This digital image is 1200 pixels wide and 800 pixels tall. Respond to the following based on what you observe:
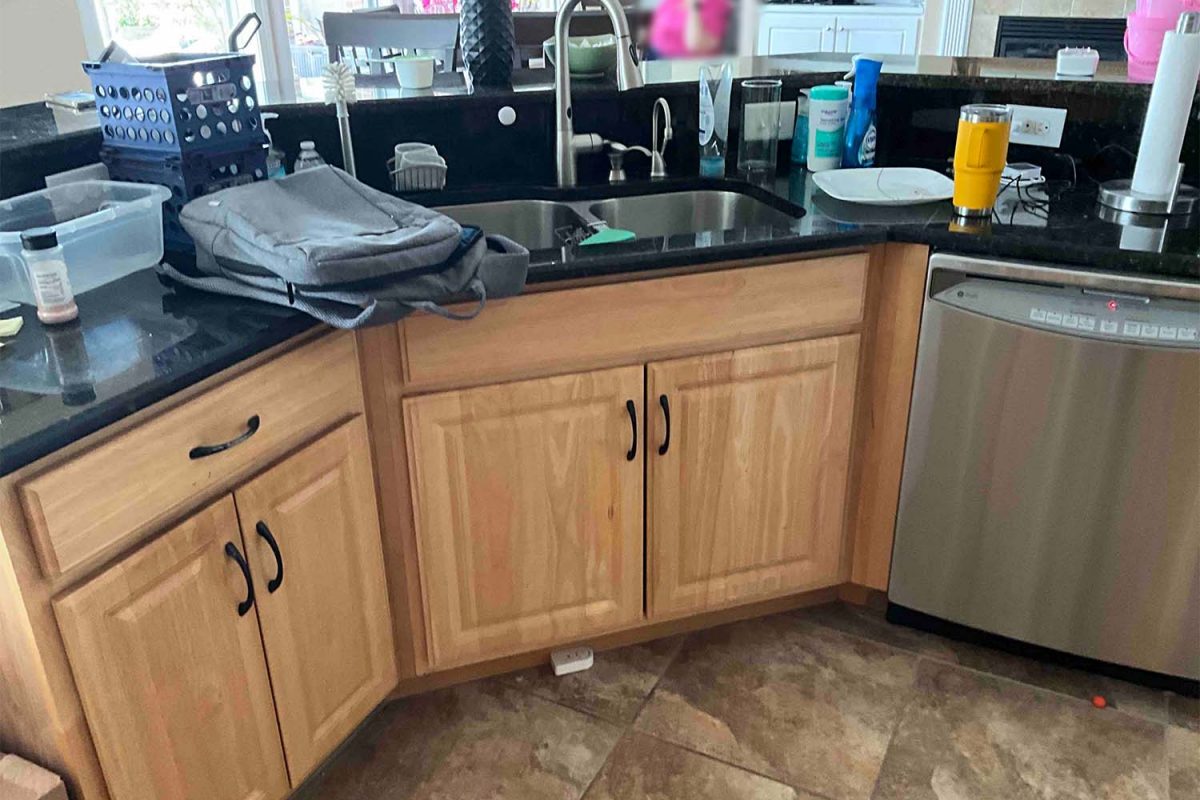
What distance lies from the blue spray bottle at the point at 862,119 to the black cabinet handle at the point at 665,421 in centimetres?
74

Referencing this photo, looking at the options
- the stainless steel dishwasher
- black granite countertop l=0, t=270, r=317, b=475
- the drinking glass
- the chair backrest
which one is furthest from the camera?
the chair backrest

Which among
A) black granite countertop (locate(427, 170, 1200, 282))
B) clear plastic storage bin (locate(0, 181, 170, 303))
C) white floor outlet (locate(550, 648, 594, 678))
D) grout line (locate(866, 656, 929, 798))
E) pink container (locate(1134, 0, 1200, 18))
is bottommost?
grout line (locate(866, 656, 929, 798))

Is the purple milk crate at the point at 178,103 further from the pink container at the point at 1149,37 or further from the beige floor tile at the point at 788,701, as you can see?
the pink container at the point at 1149,37

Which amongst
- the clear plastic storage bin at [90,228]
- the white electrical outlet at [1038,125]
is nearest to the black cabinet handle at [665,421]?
the clear plastic storage bin at [90,228]

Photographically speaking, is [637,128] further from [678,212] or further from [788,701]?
[788,701]

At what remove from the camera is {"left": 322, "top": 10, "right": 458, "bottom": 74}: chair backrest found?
2855 mm

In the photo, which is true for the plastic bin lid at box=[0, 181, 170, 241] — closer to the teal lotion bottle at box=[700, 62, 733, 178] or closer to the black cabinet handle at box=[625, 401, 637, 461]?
the black cabinet handle at box=[625, 401, 637, 461]

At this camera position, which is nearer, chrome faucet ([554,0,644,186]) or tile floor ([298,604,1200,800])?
tile floor ([298,604,1200,800])

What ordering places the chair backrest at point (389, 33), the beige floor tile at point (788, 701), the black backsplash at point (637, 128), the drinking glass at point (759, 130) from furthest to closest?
the chair backrest at point (389, 33)
the drinking glass at point (759, 130)
the black backsplash at point (637, 128)
the beige floor tile at point (788, 701)

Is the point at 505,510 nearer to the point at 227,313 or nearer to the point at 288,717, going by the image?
the point at 288,717

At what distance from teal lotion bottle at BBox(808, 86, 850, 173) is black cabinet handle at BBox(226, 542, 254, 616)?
53.8 inches

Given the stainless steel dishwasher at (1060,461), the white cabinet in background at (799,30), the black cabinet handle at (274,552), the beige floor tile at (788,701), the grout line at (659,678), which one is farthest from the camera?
the white cabinet in background at (799,30)

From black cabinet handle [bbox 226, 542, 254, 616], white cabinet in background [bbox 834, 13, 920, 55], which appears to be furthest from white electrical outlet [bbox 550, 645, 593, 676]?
white cabinet in background [bbox 834, 13, 920, 55]

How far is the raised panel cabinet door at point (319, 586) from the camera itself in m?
1.35
